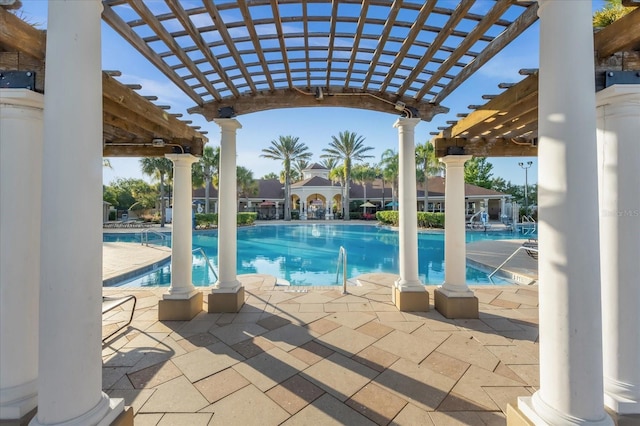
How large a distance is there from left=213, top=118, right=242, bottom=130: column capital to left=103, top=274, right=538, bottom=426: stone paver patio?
3.22 meters

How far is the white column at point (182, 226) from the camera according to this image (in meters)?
4.64

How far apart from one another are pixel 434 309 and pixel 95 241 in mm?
4833

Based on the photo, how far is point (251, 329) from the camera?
409 cm

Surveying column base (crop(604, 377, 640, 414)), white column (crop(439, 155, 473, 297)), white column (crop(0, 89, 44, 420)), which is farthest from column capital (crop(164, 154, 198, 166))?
column base (crop(604, 377, 640, 414))

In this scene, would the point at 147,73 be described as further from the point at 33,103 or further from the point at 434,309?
the point at 434,309

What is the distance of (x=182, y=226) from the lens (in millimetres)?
4824

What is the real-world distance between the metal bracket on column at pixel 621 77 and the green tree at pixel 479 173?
39792 mm

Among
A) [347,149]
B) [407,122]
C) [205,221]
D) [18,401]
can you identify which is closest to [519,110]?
[407,122]

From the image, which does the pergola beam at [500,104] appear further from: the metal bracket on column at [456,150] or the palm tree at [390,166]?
the palm tree at [390,166]

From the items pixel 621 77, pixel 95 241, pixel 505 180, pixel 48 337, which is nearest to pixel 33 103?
pixel 95 241

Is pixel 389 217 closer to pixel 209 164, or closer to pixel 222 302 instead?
pixel 209 164

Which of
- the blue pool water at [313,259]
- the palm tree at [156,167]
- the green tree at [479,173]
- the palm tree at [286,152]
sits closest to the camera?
the blue pool water at [313,259]

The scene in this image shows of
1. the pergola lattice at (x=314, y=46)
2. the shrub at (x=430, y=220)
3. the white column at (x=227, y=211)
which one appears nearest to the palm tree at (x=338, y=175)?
the shrub at (x=430, y=220)

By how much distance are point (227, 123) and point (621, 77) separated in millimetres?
4712
